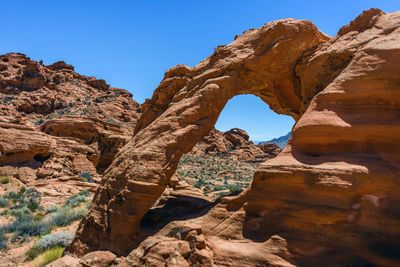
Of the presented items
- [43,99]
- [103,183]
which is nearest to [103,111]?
[43,99]

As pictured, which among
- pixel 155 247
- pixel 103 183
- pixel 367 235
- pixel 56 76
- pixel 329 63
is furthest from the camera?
pixel 56 76

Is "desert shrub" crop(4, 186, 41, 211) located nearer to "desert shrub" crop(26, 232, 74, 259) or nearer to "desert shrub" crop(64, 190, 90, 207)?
"desert shrub" crop(64, 190, 90, 207)

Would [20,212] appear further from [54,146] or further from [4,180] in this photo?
[54,146]

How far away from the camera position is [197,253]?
4.34 meters

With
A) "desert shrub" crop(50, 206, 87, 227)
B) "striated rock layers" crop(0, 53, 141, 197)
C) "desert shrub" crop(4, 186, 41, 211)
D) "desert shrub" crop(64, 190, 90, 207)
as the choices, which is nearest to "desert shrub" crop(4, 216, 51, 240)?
"desert shrub" crop(50, 206, 87, 227)

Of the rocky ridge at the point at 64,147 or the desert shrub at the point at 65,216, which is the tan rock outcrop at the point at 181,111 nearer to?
the rocky ridge at the point at 64,147

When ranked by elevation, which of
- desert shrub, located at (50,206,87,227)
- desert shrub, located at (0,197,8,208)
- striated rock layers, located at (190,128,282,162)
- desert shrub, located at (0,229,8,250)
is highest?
striated rock layers, located at (190,128,282,162)

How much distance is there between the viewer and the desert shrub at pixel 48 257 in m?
5.92

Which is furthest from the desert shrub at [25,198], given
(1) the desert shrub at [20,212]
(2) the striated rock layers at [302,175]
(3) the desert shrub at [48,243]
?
(2) the striated rock layers at [302,175]

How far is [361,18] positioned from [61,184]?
51.5 feet

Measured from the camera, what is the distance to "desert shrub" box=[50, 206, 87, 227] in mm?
8604

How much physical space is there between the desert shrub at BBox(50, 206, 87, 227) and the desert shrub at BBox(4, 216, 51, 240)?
1.15 ft

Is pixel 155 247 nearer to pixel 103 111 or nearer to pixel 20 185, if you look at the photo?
pixel 20 185

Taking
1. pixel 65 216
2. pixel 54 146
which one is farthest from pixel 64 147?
pixel 65 216
